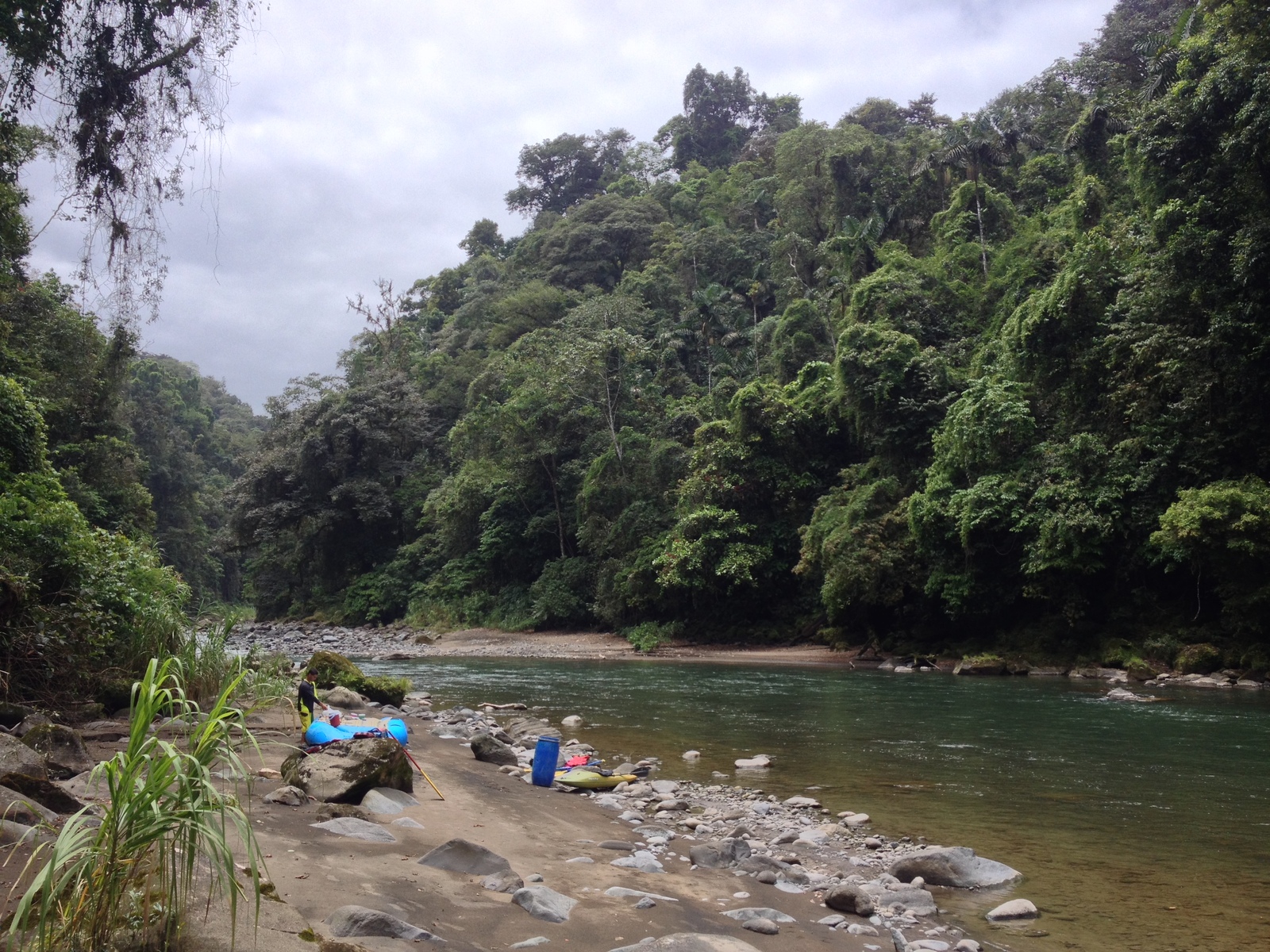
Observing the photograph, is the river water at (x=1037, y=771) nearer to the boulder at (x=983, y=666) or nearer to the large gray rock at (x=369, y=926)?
the boulder at (x=983, y=666)

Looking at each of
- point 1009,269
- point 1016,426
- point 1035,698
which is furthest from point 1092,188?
point 1035,698

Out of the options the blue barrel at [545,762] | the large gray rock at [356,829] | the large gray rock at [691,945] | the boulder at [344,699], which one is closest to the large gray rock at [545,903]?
the large gray rock at [691,945]

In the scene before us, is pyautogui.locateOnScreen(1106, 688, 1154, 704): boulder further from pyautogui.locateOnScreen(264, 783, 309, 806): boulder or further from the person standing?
pyautogui.locateOnScreen(264, 783, 309, 806): boulder

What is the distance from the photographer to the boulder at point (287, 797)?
17.5 feet

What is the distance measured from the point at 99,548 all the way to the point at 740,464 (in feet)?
68.7

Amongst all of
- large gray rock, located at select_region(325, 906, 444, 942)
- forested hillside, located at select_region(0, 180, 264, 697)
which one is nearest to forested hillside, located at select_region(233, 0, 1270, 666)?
forested hillside, located at select_region(0, 180, 264, 697)

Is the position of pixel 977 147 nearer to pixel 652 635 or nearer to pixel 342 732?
pixel 652 635

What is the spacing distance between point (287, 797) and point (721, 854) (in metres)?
2.92

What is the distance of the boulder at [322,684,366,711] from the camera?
10.7m

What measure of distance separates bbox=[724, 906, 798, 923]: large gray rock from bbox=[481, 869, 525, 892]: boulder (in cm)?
117

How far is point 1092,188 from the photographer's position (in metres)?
24.9

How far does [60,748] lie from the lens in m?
5.13

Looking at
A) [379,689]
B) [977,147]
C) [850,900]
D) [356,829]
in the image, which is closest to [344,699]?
[379,689]

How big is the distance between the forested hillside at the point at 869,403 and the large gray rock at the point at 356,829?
16.0 metres
